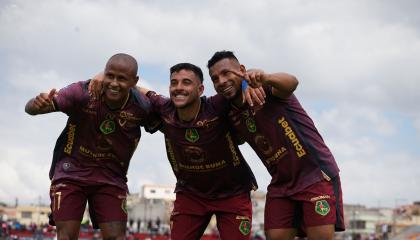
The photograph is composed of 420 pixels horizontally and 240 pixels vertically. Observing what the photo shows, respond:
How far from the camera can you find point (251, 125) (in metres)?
7.27

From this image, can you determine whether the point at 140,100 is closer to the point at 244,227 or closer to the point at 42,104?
the point at 42,104

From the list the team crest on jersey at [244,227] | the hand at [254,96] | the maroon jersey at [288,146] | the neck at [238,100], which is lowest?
the team crest on jersey at [244,227]

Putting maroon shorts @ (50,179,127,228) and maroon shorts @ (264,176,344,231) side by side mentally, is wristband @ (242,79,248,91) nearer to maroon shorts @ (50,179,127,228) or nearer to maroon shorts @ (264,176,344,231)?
maroon shorts @ (264,176,344,231)

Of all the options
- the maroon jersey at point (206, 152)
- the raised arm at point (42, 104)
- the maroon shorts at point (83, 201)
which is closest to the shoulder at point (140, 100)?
the maroon jersey at point (206, 152)

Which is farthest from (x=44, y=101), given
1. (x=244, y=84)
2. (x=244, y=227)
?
(x=244, y=227)

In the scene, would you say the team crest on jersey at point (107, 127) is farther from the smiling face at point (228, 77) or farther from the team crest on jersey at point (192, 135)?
the smiling face at point (228, 77)

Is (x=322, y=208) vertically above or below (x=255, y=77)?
below

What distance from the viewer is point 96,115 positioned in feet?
25.1

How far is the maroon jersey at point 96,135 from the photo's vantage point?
7633mm

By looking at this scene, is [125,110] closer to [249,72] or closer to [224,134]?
[224,134]

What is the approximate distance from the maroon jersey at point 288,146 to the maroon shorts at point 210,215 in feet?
2.43

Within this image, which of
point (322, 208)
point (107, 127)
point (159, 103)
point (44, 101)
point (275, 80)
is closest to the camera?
point (275, 80)

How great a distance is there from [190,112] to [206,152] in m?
0.51

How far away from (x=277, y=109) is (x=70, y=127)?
8.38 ft
